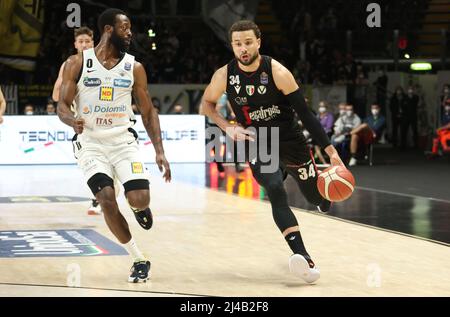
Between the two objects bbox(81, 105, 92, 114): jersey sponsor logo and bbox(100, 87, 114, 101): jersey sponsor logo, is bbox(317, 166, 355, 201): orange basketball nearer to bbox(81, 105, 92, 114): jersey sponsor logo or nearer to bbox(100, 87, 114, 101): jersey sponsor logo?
bbox(100, 87, 114, 101): jersey sponsor logo

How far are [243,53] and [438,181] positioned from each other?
1109 cm

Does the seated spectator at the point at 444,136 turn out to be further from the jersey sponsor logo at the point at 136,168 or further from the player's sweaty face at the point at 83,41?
the jersey sponsor logo at the point at 136,168

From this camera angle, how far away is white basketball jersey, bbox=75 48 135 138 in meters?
8.11

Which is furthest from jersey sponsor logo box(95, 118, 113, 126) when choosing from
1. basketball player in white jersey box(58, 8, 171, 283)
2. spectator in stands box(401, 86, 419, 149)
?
spectator in stands box(401, 86, 419, 149)

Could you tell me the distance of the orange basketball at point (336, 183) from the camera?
8180 millimetres

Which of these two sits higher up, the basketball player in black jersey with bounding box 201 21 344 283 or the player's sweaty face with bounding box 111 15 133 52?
the player's sweaty face with bounding box 111 15 133 52

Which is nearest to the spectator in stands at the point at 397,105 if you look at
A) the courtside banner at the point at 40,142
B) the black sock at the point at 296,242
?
the courtside banner at the point at 40,142

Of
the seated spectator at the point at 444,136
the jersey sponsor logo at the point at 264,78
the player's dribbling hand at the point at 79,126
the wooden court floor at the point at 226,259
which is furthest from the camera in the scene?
the seated spectator at the point at 444,136

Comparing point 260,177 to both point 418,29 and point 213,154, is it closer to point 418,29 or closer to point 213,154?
point 213,154

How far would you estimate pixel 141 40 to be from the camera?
2883 cm

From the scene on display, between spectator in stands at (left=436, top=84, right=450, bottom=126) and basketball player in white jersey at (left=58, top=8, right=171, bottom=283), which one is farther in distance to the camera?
spectator in stands at (left=436, top=84, right=450, bottom=126)

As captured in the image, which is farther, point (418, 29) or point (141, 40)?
point (418, 29)

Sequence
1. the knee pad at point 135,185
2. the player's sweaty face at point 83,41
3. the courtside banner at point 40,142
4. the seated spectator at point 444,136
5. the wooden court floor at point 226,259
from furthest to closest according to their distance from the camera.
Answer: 1. the seated spectator at point 444,136
2. the courtside banner at point 40,142
3. the player's sweaty face at point 83,41
4. the knee pad at point 135,185
5. the wooden court floor at point 226,259

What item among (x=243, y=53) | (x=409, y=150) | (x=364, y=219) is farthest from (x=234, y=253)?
(x=409, y=150)
